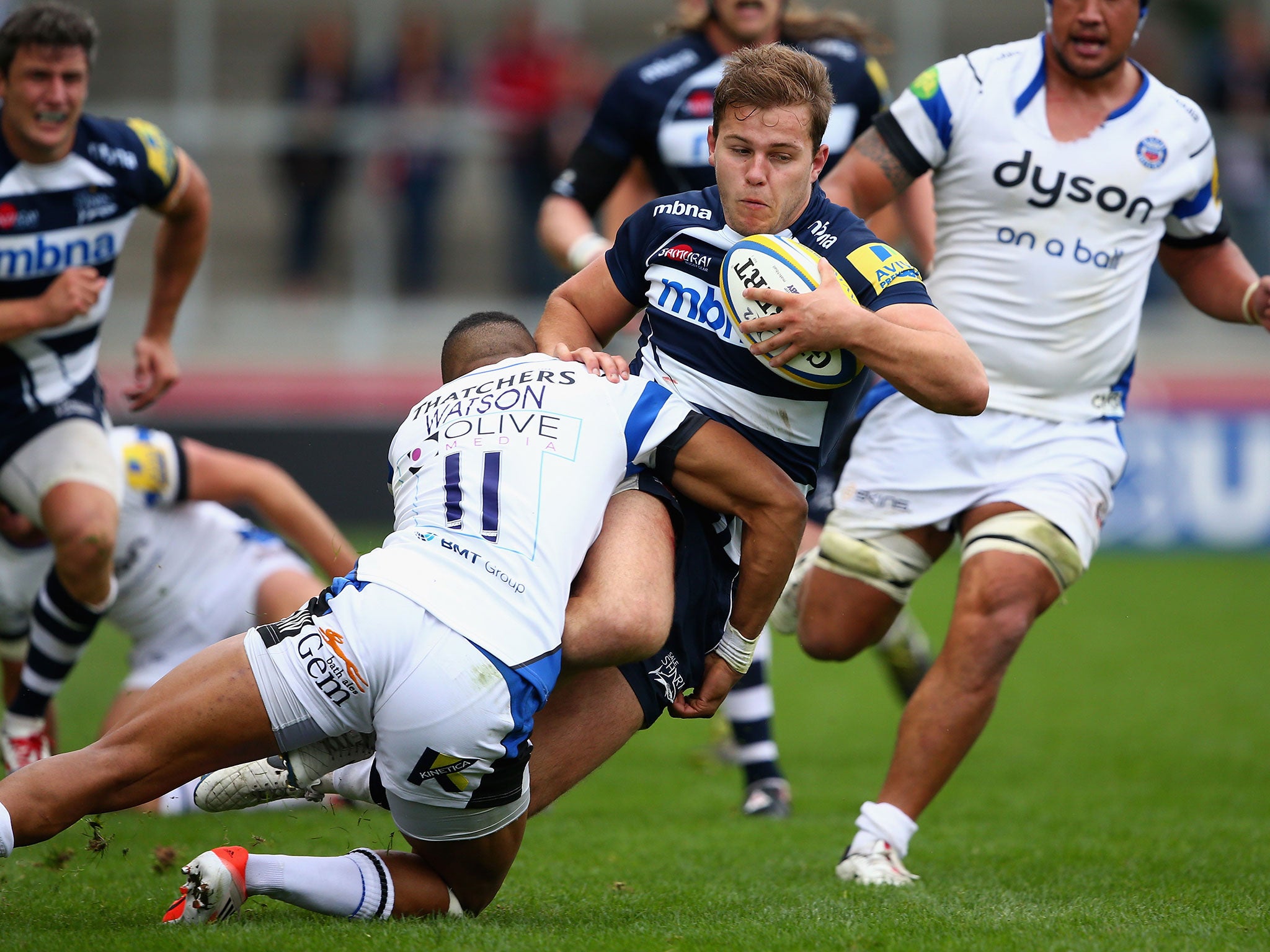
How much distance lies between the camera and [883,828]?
440 centimetres

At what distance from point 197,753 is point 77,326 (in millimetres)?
3114

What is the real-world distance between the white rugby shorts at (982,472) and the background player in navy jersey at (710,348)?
94cm

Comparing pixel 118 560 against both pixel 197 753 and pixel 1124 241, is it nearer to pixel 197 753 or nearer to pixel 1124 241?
pixel 197 753

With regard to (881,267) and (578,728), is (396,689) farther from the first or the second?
(881,267)

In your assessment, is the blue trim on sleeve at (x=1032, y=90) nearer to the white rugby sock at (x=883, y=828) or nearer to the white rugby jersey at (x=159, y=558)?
the white rugby sock at (x=883, y=828)

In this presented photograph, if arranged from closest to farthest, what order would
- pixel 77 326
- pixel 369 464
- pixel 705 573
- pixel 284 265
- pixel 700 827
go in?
pixel 705 573
pixel 700 827
pixel 77 326
pixel 369 464
pixel 284 265

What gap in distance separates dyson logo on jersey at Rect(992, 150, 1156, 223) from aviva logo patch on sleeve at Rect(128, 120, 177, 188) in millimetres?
3234

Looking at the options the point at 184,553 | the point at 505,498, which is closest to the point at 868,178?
the point at 505,498

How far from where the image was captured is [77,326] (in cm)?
597

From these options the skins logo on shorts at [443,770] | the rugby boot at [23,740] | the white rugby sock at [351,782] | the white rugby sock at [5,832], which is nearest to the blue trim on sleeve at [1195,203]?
the skins logo on shorts at [443,770]

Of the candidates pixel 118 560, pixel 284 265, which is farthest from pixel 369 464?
pixel 118 560

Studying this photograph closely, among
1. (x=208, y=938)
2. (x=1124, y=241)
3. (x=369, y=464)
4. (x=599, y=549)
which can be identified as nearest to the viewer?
(x=208, y=938)

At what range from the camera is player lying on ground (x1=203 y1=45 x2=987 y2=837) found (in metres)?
3.58

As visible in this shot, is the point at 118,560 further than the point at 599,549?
Yes
